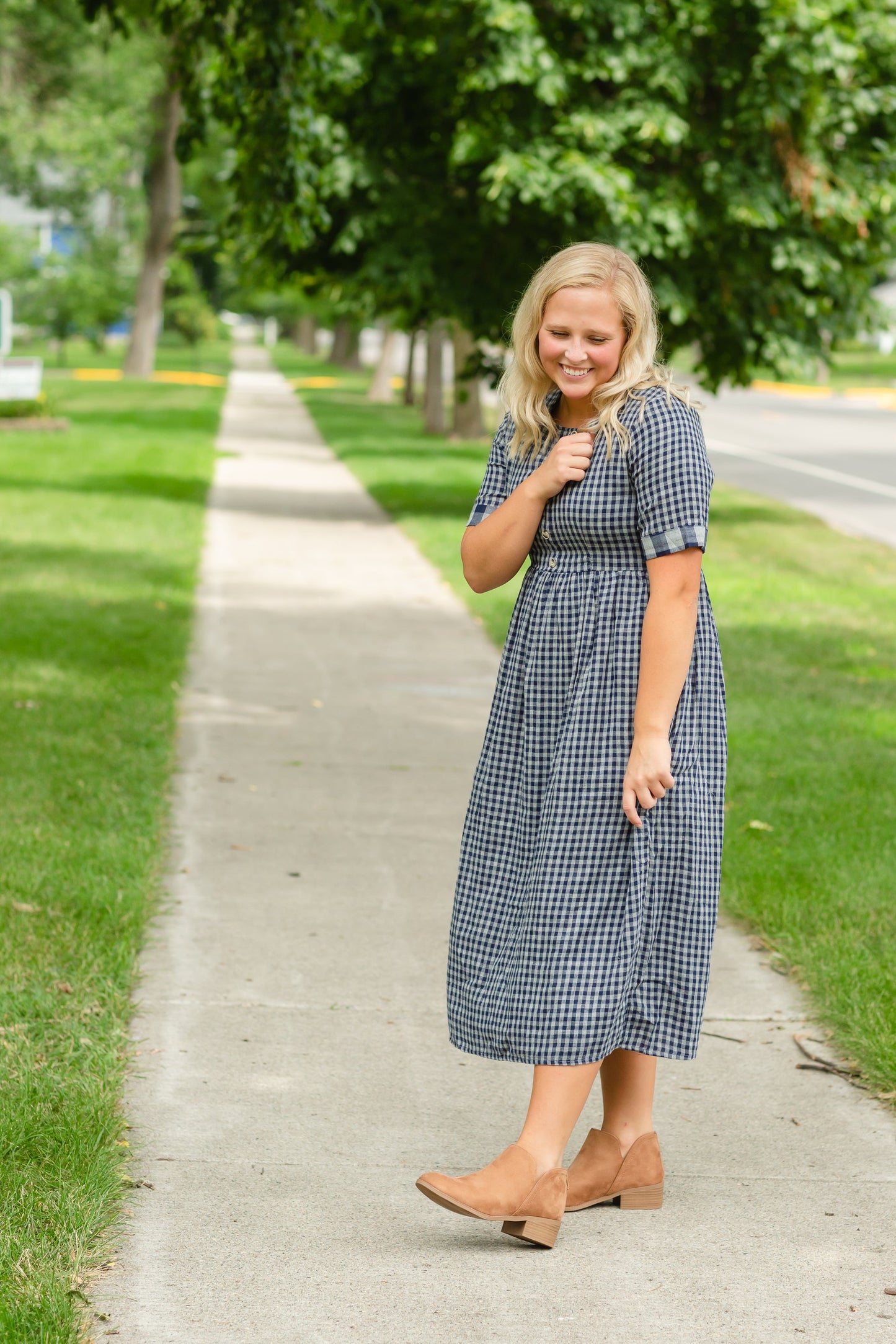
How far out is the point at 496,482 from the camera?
3.31 metres

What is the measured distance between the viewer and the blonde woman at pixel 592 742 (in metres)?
3.06

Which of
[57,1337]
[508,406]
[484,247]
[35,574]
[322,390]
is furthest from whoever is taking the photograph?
[322,390]

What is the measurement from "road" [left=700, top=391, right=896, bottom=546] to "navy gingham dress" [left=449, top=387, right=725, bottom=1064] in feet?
41.1

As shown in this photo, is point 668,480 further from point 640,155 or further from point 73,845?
point 640,155

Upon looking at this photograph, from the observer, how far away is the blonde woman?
120 inches

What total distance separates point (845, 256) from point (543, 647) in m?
13.3

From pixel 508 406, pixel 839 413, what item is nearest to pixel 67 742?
pixel 508 406

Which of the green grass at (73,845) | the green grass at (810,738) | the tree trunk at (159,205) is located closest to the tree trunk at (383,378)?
the tree trunk at (159,205)

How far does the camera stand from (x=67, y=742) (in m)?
6.76

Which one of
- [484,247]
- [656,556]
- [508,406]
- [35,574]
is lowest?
[35,574]

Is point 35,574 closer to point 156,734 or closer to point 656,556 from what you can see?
point 156,734

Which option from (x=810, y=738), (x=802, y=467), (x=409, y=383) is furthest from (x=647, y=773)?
(x=409, y=383)

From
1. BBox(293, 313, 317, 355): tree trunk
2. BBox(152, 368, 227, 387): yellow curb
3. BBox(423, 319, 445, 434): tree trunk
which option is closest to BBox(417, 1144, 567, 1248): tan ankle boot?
BBox(423, 319, 445, 434): tree trunk

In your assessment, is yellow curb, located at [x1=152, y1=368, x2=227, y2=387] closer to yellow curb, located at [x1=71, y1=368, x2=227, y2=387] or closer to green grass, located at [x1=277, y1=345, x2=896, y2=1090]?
yellow curb, located at [x1=71, y1=368, x2=227, y2=387]
